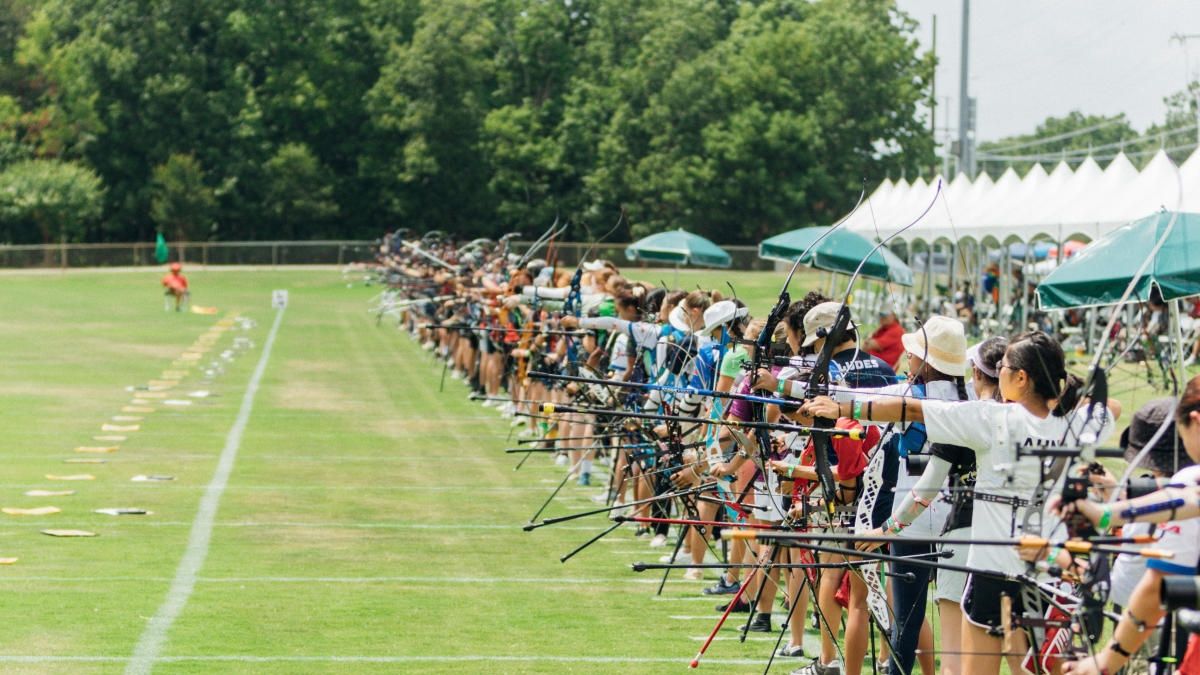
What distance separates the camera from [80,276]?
63.8 meters

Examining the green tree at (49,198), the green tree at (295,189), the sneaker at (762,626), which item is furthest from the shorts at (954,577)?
the green tree at (295,189)

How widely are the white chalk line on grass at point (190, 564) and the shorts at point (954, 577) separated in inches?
158

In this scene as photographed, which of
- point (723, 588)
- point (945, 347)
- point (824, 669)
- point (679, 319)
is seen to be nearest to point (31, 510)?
point (679, 319)

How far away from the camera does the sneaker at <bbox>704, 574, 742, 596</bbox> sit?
11.0 metres

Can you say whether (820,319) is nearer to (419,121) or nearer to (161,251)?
(161,251)

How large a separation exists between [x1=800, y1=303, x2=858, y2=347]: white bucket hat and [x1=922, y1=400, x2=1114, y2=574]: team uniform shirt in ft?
5.95

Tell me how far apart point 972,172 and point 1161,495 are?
4129 cm

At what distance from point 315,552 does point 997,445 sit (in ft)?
23.8

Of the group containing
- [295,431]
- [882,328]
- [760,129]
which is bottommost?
[295,431]

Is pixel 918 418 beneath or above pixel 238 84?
beneath

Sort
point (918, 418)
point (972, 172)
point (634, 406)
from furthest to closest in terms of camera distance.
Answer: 1. point (972, 172)
2. point (634, 406)
3. point (918, 418)

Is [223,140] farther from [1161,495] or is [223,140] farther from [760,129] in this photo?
[1161,495]

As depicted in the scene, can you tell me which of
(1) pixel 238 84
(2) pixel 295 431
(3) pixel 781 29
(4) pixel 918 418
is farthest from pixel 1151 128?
(4) pixel 918 418

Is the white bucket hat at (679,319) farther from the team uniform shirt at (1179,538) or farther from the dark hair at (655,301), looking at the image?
the team uniform shirt at (1179,538)
